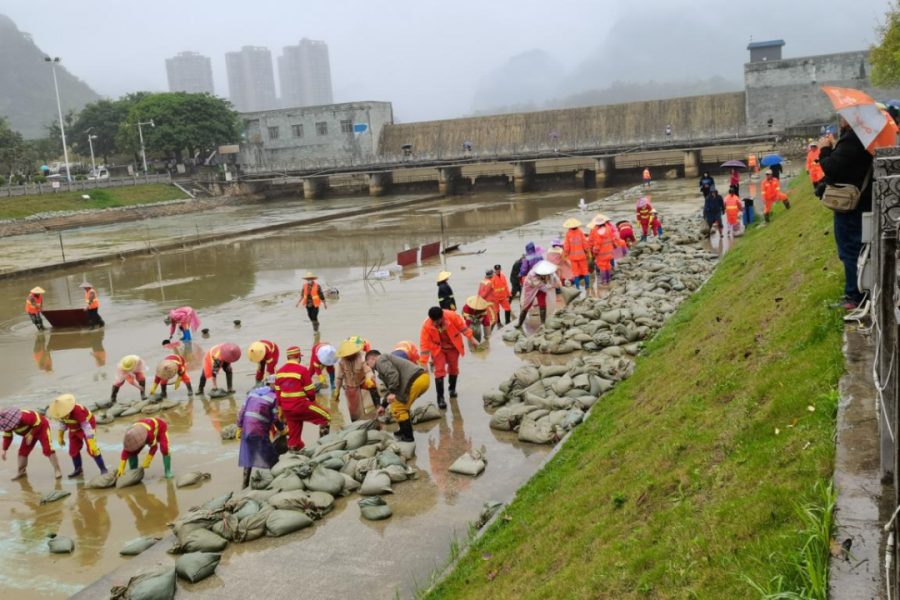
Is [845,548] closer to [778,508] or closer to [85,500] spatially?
[778,508]

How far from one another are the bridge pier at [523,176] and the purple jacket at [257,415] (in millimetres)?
50178

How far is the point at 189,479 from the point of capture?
977cm

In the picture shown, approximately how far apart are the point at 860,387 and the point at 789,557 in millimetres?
1765

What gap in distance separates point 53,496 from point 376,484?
14.4 feet

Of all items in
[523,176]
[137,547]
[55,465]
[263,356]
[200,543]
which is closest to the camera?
[200,543]

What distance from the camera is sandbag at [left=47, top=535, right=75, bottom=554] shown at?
834 cm

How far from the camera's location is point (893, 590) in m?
3.36

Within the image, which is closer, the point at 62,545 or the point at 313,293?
the point at 62,545

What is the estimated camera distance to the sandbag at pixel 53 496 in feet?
31.7

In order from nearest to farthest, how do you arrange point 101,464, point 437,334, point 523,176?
point 101,464
point 437,334
point 523,176

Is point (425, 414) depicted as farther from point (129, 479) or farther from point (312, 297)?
point (312, 297)

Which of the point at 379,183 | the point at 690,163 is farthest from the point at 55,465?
the point at 379,183

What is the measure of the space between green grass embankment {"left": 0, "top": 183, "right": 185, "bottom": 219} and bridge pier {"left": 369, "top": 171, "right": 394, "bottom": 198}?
15809mm

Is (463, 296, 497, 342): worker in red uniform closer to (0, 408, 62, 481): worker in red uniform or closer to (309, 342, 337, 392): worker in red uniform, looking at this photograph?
(309, 342, 337, 392): worker in red uniform
